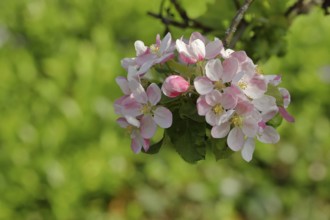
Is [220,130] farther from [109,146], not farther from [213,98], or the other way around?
[109,146]

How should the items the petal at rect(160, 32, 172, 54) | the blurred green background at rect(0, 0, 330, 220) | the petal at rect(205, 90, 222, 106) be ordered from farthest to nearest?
the blurred green background at rect(0, 0, 330, 220) < the petal at rect(160, 32, 172, 54) < the petal at rect(205, 90, 222, 106)

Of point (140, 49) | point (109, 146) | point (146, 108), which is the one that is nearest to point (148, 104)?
point (146, 108)

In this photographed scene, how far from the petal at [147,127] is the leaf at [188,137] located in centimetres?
3

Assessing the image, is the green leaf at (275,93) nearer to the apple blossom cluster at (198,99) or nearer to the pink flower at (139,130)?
the apple blossom cluster at (198,99)

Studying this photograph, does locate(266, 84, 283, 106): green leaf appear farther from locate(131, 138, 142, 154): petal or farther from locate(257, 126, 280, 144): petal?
locate(131, 138, 142, 154): petal

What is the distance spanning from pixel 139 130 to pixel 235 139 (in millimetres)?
139

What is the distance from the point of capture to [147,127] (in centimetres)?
97

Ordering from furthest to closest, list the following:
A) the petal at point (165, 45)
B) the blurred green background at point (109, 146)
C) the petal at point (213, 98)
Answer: the blurred green background at point (109, 146), the petal at point (165, 45), the petal at point (213, 98)

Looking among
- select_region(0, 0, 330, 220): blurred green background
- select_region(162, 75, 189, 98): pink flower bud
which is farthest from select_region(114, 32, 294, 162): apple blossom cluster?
select_region(0, 0, 330, 220): blurred green background

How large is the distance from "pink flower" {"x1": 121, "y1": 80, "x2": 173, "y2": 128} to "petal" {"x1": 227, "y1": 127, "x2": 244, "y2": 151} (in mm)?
85

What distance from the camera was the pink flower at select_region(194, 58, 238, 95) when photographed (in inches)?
35.3

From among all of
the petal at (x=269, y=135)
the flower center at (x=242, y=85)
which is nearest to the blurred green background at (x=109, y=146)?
the petal at (x=269, y=135)

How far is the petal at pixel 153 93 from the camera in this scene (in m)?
0.94

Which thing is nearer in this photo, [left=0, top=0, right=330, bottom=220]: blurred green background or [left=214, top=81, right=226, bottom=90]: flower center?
[left=214, top=81, right=226, bottom=90]: flower center
